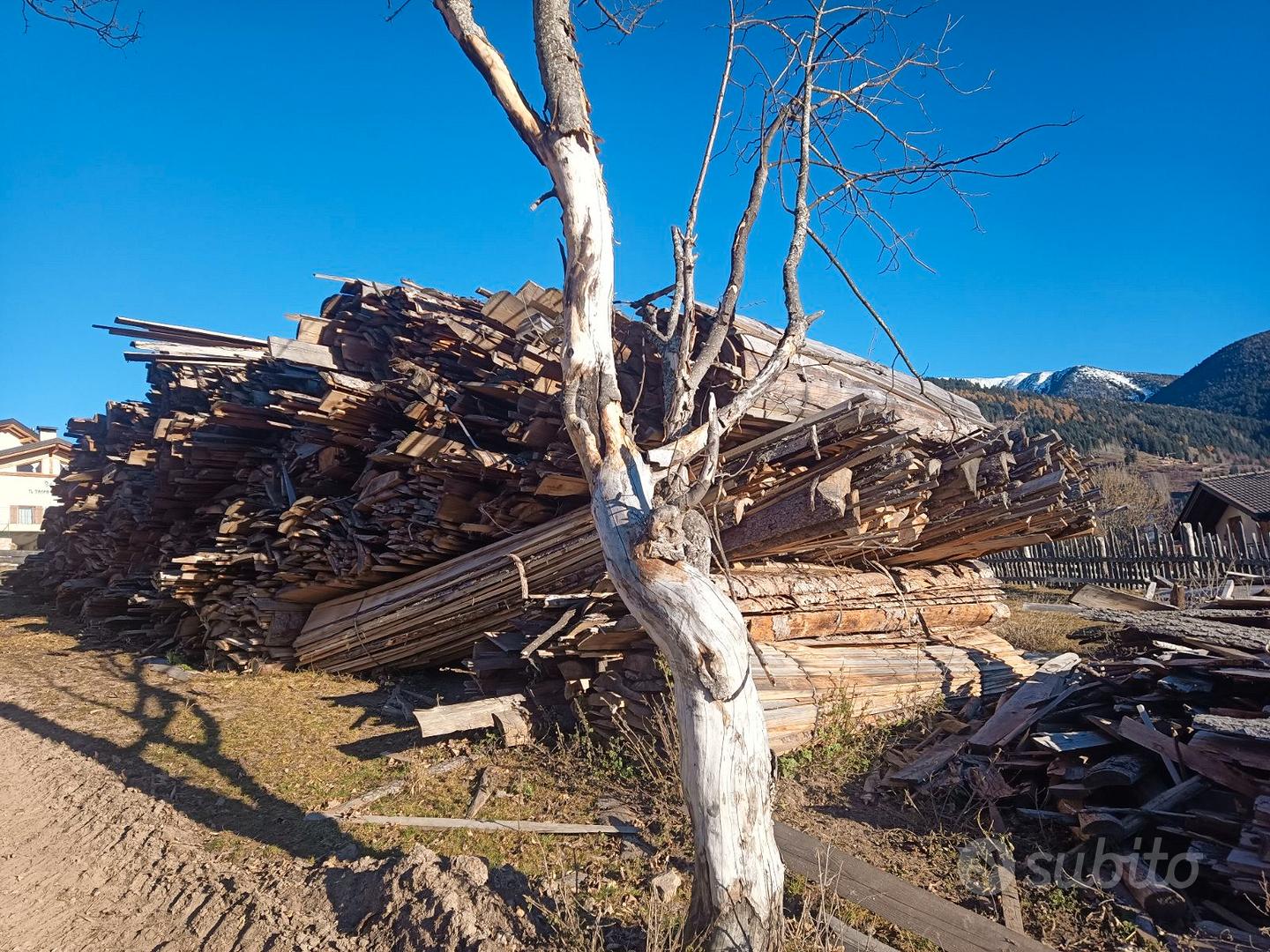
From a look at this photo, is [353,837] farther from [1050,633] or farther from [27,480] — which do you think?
[27,480]

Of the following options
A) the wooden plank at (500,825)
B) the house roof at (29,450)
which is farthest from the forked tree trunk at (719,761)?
the house roof at (29,450)

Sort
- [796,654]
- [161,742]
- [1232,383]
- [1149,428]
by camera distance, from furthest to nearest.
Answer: [1232,383], [1149,428], [161,742], [796,654]

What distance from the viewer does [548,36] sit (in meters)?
3.88

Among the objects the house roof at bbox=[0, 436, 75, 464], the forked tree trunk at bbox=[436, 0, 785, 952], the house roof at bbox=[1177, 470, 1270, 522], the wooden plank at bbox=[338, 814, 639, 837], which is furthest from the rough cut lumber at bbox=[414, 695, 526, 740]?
the house roof at bbox=[0, 436, 75, 464]

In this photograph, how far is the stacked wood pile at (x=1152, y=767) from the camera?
159 inches

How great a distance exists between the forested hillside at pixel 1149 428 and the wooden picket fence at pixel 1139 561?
2914 cm

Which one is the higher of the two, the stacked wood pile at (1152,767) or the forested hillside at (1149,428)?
the forested hillside at (1149,428)

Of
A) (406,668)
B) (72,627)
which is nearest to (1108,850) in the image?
(406,668)

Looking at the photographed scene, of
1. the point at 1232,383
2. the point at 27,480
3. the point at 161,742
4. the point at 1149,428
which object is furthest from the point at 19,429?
the point at 1232,383

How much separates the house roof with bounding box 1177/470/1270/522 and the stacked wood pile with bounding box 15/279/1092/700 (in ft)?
78.3

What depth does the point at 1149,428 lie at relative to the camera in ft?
181

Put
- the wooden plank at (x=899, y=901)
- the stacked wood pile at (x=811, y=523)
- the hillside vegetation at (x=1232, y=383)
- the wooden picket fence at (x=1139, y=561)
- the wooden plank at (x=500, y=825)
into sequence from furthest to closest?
the hillside vegetation at (x=1232, y=383)
the wooden picket fence at (x=1139, y=561)
the stacked wood pile at (x=811, y=523)
the wooden plank at (x=500, y=825)
the wooden plank at (x=899, y=901)

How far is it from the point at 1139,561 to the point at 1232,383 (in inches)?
2502

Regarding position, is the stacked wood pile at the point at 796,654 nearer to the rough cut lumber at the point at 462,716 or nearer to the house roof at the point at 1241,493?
the rough cut lumber at the point at 462,716
